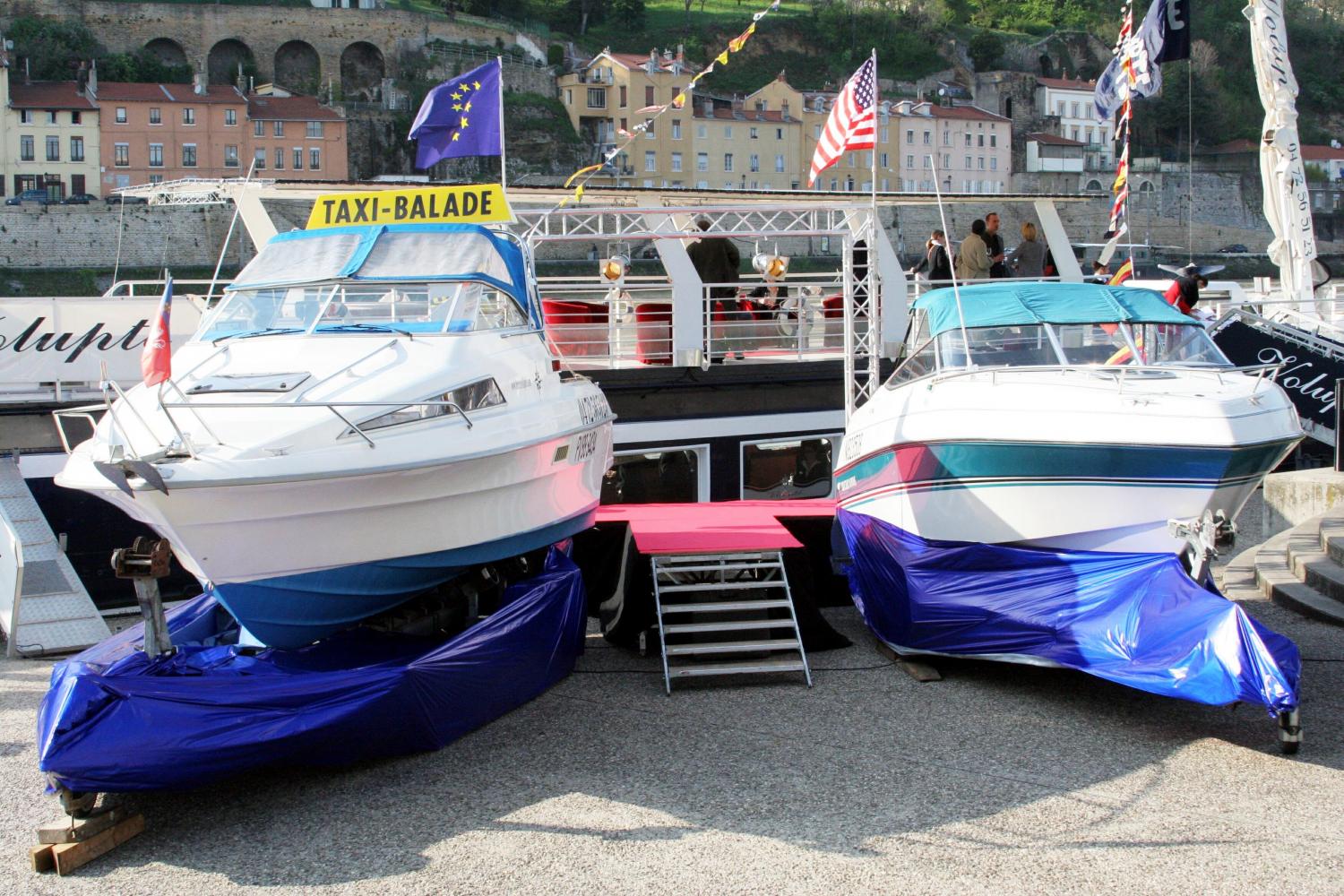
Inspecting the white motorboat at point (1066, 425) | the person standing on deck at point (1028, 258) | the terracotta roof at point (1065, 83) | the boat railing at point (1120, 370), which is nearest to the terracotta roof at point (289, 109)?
the terracotta roof at point (1065, 83)

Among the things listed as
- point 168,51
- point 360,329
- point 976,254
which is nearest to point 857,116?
point 976,254

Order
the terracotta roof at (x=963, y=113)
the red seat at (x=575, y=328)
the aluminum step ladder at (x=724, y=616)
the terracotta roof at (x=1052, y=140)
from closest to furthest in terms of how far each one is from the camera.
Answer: the aluminum step ladder at (x=724, y=616), the red seat at (x=575, y=328), the terracotta roof at (x=963, y=113), the terracotta roof at (x=1052, y=140)

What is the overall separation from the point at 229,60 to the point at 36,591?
87.0m

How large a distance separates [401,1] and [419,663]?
328 ft

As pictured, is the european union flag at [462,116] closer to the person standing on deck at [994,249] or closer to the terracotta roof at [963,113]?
the person standing on deck at [994,249]

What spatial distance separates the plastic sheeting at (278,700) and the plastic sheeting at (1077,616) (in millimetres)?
2280

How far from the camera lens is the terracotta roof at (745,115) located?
8412cm

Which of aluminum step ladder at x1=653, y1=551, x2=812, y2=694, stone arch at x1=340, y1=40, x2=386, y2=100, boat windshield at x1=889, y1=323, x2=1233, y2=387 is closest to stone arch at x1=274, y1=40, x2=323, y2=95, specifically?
stone arch at x1=340, y1=40, x2=386, y2=100

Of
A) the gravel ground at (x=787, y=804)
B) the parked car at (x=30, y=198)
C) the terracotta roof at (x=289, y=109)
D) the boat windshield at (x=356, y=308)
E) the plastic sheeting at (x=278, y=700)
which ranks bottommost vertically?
the gravel ground at (x=787, y=804)

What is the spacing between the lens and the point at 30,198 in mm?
64812

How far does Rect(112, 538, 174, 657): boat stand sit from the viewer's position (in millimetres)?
6746

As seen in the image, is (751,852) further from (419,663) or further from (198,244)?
(198,244)

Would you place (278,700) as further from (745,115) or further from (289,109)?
(745,115)

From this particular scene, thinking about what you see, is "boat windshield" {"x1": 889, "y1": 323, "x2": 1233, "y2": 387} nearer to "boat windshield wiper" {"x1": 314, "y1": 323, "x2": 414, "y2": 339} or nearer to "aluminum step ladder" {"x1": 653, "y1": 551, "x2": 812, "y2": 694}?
"aluminum step ladder" {"x1": 653, "y1": 551, "x2": 812, "y2": 694}
